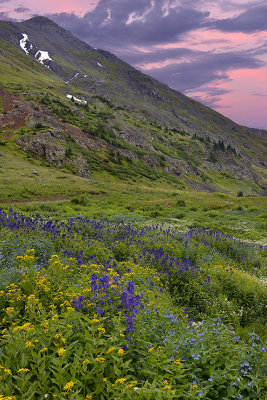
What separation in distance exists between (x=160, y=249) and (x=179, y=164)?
11248 cm

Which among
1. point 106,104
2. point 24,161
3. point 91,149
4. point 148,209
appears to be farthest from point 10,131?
point 106,104

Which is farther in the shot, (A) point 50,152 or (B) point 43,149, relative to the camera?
(A) point 50,152

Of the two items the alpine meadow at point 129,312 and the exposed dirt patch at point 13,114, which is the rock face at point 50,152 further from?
the alpine meadow at point 129,312

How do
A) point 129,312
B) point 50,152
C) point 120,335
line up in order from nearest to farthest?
point 120,335, point 129,312, point 50,152

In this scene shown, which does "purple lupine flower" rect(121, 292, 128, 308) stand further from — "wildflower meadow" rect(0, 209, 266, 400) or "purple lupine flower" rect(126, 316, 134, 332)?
"purple lupine flower" rect(126, 316, 134, 332)

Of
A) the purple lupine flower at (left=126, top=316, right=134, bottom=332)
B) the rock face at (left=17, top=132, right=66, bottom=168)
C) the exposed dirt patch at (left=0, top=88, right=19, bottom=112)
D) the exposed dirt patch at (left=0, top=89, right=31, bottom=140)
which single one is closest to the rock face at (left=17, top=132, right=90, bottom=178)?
the rock face at (left=17, top=132, right=66, bottom=168)

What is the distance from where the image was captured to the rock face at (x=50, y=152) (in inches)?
2334

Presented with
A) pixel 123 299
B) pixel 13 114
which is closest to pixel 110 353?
pixel 123 299

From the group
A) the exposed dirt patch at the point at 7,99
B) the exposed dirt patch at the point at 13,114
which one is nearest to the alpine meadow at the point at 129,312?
the exposed dirt patch at the point at 13,114

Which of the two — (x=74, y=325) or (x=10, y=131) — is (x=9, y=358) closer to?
(x=74, y=325)

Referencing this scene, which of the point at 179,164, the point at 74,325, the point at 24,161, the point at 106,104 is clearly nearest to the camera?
the point at 74,325

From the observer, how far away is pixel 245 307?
783cm

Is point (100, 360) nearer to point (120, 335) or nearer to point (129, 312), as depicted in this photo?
point (120, 335)

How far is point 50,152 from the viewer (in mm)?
60750
